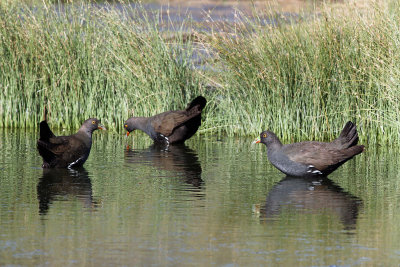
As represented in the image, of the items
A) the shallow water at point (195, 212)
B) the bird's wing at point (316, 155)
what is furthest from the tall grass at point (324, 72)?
the bird's wing at point (316, 155)

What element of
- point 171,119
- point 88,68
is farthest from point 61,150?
point 88,68

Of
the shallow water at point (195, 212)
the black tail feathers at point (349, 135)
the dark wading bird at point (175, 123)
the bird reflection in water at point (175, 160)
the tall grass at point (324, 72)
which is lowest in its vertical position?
the shallow water at point (195, 212)

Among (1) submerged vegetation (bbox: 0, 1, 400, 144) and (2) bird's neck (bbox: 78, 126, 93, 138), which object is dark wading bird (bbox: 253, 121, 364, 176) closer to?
(1) submerged vegetation (bbox: 0, 1, 400, 144)

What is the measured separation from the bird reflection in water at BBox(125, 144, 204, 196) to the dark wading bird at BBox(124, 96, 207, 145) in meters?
0.19

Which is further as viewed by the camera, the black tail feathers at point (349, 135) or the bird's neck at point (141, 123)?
the bird's neck at point (141, 123)

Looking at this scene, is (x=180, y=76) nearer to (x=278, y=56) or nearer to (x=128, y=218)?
(x=278, y=56)

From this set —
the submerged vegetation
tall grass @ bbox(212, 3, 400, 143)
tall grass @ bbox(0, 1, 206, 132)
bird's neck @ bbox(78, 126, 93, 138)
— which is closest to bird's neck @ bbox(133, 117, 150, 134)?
tall grass @ bbox(0, 1, 206, 132)

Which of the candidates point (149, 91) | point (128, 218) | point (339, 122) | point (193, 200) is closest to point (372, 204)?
point (193, 200)

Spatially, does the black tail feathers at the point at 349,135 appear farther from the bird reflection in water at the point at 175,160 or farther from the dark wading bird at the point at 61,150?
the dark wading bird at the point at 61,150

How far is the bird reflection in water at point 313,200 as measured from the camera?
941 cm

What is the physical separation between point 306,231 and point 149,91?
9.91 m

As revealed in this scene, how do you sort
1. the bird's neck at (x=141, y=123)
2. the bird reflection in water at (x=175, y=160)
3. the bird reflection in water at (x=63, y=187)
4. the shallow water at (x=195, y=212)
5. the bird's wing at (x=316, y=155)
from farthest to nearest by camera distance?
the bird's neck at (x=141, y=123) < the bird reflection in water at (x=175, y=160) < the bird's wing at (x=316, y=155) < the bird reflection in water at (x=63, y=187) < the shallow water at (x=195, y=212)

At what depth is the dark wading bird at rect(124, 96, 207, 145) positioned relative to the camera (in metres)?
16.2

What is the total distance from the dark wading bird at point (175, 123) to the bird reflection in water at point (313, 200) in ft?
15.0
